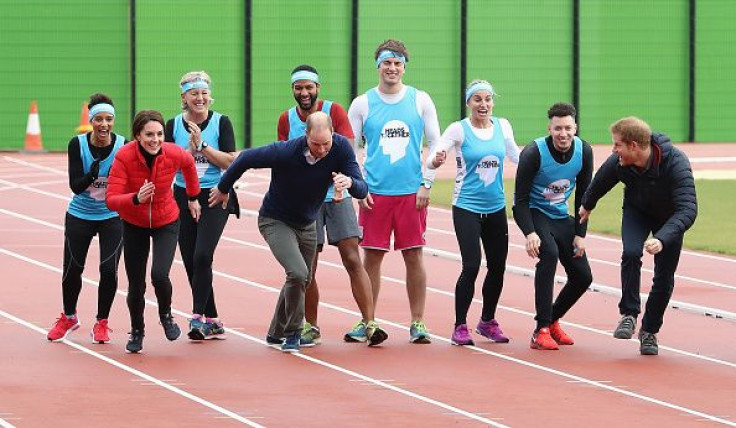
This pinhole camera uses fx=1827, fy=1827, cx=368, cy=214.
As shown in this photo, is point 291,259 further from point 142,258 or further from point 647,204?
point 647,204

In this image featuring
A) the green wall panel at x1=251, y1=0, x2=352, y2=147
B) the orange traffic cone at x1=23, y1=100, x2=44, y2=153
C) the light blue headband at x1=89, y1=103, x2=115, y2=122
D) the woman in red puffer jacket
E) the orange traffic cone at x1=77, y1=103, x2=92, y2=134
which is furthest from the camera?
the green wall panel at x1=251, y1=0, x2=352, y2=147

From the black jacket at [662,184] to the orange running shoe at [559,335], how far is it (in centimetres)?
102

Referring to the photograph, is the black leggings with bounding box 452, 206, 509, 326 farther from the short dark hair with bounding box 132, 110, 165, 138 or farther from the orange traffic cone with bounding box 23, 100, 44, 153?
the orange traffic cone with bounding box 23, 100, 44, 153

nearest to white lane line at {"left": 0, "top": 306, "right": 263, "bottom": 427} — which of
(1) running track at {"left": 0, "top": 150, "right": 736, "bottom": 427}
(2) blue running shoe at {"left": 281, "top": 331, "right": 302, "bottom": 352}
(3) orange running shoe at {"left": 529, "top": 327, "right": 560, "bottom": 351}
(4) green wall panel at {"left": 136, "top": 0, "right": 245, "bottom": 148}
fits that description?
(1) running track at {"left": 0, "top": 150, "right": 736, "bottom": 427}

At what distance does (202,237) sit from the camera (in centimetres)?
1316

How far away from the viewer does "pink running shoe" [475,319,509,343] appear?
529 inches

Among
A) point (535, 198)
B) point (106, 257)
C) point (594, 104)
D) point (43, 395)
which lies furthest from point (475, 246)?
point (594, 104)

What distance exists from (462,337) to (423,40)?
937 inches

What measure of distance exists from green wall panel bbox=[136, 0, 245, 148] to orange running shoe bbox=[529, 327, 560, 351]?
73.5 feet

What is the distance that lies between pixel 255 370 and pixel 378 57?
2690 millimetres

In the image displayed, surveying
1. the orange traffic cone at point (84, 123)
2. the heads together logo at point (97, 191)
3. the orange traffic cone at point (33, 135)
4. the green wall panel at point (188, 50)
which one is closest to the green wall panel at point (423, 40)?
the green wall panel at point (188, 50)

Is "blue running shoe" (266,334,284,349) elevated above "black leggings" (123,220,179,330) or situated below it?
below

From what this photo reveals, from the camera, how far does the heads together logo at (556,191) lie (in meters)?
13.1

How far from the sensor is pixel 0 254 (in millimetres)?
18891
